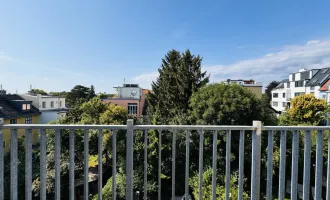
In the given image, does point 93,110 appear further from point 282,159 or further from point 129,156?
point 282,159

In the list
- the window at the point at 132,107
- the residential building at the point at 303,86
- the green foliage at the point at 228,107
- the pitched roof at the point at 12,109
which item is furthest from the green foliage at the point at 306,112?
the pitched roof at the point at 12,109

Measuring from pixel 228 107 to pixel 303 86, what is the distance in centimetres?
1764

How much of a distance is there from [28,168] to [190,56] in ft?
35.2

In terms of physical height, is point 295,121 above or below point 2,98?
below

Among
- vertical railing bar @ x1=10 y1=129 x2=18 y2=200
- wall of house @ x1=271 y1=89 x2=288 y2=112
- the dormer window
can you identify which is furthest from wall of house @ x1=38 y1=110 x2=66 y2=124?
wall of house @ x1=271 y1=89 x2=288 y2=112

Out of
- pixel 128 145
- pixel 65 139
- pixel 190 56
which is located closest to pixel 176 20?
pixel 190 56

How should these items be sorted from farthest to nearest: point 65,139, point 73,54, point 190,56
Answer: point 190,56 < point 73,54 < point 65,139

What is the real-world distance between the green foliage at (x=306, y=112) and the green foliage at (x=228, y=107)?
4884 millimetres

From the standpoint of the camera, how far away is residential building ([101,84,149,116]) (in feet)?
56.6

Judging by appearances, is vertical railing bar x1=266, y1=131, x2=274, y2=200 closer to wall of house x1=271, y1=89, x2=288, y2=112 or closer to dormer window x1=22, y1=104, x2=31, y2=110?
dormer window x1=22, y1=104, x2=31, y2=110

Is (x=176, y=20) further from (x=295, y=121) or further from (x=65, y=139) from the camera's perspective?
(x=295, y=121)

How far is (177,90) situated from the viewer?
11141mm

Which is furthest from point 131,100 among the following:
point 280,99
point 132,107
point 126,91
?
point 280,99

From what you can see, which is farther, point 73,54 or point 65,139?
point 73,54
